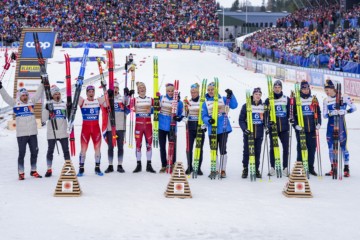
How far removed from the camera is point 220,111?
1188cm

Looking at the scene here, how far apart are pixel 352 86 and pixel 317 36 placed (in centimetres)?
1554

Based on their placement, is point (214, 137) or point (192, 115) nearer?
point (214, 137)

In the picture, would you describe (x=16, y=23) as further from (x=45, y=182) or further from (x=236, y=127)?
(x=45, y=182)

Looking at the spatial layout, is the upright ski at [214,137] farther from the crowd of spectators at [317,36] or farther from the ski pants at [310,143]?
the crowd of spectators at [317,36]

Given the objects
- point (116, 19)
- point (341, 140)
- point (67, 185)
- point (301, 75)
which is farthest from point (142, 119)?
point (116, 19)

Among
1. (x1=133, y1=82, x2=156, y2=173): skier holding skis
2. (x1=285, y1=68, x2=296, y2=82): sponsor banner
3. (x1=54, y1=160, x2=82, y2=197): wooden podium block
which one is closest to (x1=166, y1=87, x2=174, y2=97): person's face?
(x1=133, y1=82, x2=156, y2=173): skier holding skis

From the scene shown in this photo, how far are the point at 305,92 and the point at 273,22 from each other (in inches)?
3846

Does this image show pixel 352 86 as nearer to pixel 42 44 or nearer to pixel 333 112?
pixel 42 44

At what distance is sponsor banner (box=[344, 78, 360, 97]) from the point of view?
2606cm

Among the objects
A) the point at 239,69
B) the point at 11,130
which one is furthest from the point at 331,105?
the point at 239,69

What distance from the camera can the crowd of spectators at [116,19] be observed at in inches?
2869

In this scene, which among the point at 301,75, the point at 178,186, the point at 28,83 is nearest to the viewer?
the point at 178,186

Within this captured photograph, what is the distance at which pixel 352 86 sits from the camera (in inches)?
1050

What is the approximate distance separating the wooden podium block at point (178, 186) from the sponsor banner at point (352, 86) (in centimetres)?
1759
